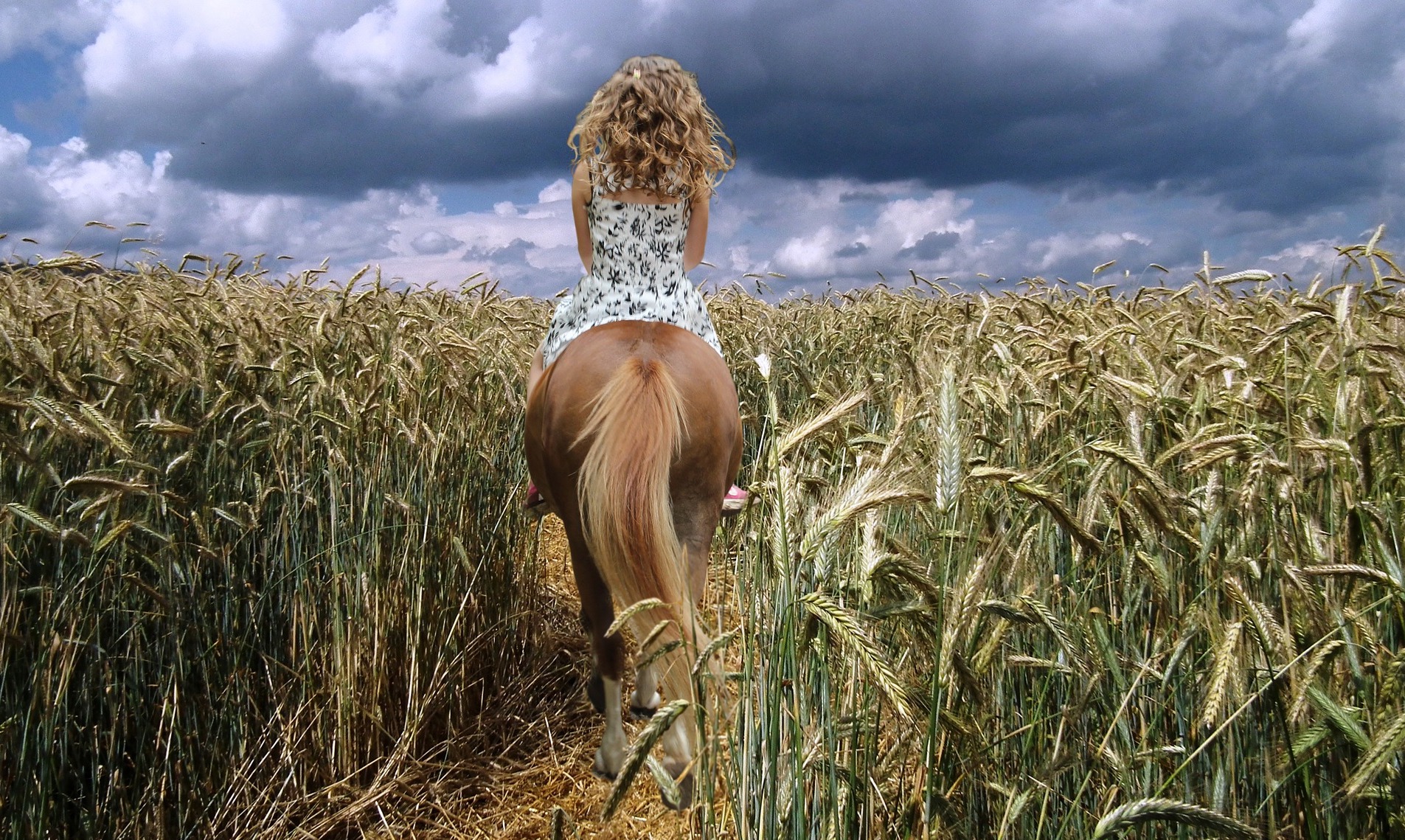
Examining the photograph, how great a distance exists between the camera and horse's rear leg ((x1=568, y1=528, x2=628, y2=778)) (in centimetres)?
251

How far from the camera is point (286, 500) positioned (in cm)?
229

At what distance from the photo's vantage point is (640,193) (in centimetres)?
262

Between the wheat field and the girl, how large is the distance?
Result: 20.2 inches

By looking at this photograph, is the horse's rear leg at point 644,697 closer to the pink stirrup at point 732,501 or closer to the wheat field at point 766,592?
the wheat field at point 766,592

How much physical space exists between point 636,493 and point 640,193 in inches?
39.2

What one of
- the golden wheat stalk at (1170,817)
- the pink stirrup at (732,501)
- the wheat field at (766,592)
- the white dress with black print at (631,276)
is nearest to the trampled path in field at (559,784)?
the wheat field at (766,592)

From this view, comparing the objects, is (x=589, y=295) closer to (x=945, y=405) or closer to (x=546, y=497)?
Answer: (x=546, y=497)

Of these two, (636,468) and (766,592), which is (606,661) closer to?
(636,468)

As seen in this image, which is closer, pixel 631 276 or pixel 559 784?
pixel 631 276

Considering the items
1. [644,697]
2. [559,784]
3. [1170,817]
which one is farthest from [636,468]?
[1170,817]

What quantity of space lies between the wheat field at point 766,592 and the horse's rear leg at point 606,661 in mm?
149

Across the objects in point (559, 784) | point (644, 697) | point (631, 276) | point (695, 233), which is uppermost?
point (695, 233)

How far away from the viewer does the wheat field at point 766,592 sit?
118 centimetres

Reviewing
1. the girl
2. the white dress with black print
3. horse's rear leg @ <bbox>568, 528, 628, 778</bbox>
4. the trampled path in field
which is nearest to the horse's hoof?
horse's rear leg @ <bbox>568, 528, 628, 778</bbox>
